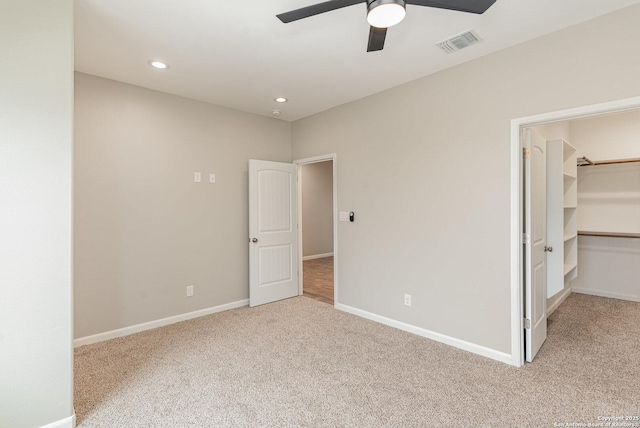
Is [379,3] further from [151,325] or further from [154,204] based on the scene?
[151,325]

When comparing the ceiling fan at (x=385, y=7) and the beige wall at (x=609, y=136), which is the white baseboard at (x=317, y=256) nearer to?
the beige wall at (x=609, y=136)

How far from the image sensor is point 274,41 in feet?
8.00

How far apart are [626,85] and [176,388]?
148 inches

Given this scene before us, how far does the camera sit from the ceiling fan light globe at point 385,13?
148 centimetres

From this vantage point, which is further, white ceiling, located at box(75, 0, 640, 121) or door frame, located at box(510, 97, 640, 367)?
door frame, located at box(510, 97, 640, 367)

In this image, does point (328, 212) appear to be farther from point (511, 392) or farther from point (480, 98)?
point (511, 392)

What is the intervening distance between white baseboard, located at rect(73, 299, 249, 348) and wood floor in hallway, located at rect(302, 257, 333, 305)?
43.7 inches

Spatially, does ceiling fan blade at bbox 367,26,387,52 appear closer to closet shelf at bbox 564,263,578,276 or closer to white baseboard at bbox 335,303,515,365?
white baseboard at bbox 335,303,515,365

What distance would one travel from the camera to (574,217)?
4020 millimetres

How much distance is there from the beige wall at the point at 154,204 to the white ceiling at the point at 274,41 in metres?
0.38

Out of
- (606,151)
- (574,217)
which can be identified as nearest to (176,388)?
(574,217)

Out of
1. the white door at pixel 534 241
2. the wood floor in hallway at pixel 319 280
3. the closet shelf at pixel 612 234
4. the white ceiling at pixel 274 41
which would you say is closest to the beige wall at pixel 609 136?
Result: the closet shelf at pixel 612 234

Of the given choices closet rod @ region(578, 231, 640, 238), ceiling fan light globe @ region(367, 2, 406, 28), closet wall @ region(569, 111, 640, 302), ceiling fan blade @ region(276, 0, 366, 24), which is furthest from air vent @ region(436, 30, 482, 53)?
closet rod @ region(578, 231, 640, 238)

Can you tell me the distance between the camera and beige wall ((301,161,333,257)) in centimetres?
773
